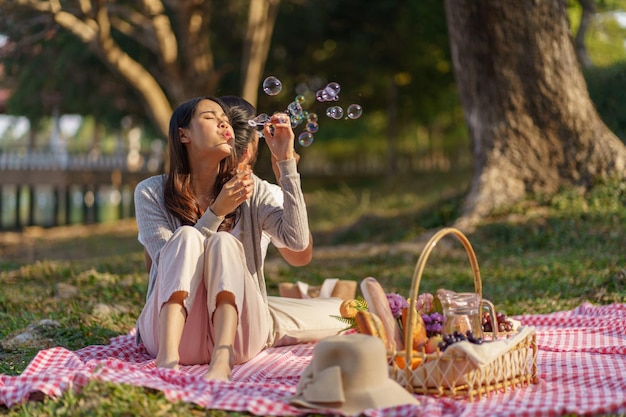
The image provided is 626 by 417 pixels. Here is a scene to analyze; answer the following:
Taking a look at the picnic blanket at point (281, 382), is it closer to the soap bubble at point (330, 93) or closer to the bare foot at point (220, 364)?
the bare foot at point (220, 364)

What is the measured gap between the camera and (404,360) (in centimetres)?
350

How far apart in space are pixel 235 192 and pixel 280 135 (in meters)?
0.32

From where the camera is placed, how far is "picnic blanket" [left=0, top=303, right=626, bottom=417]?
3248 millimetres

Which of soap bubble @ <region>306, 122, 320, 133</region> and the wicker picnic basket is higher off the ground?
soap bubble @ <region>306, 122, 320, 133</region>

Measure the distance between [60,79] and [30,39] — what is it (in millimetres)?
5131

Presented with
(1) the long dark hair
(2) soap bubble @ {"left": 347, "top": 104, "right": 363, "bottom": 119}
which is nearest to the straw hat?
(1) the long dark hair

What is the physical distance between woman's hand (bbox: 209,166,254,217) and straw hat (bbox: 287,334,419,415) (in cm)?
95

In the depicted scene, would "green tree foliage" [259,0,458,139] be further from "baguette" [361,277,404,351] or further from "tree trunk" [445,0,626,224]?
"baguette" [361,277,404,351]

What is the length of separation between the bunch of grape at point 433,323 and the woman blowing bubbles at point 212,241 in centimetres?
70

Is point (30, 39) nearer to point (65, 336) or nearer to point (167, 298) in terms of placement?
point (65, 336)

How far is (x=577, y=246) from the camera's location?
921 centimetres

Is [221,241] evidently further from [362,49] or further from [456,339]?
[362,49]

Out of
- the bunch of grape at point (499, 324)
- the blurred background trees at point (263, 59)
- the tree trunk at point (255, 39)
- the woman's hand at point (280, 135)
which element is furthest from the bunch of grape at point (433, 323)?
the tree trunk at point (255, 39)

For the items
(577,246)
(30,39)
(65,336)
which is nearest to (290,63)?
(30,39)
